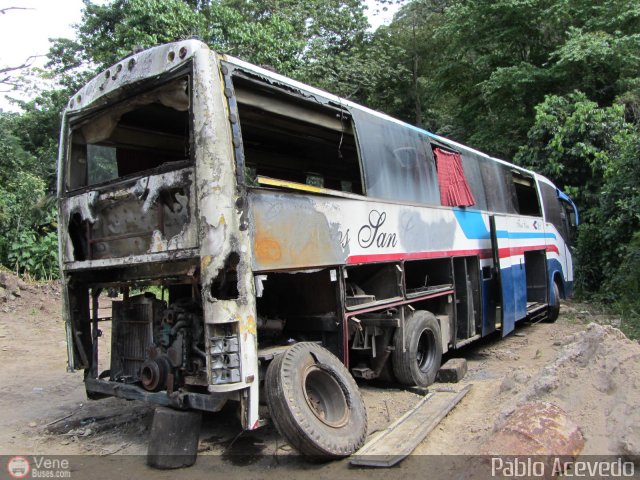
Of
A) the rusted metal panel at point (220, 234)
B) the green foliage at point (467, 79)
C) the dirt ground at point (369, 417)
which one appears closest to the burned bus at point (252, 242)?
the rusted metal panel at point (220, 234)

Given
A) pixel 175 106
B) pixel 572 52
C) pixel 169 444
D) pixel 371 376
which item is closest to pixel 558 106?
pixel 572 52

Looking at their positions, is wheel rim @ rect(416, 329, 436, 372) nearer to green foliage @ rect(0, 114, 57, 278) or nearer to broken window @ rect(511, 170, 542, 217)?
broken window @ rect(511, 170, 542, 217)

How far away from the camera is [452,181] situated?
7.43 m

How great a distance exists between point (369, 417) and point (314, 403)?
120 cm

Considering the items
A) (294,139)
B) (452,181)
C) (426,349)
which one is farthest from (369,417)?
(452,181)

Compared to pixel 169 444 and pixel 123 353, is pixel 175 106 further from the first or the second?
pixel 169 444

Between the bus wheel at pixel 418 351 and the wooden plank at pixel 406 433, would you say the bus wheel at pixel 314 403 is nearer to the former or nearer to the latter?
the wooden plank at pixel 406 433

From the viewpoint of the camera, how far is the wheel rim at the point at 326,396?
4.29 meters

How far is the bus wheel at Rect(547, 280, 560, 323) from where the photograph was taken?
11181 millimetres

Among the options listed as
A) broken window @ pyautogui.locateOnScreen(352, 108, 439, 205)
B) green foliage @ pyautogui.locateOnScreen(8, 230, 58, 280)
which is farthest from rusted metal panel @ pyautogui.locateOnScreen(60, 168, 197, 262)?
green foliage @ pyautogui.locateOnScreen(8, 230, 58, 280)

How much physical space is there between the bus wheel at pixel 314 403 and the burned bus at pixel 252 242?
0.01 metres

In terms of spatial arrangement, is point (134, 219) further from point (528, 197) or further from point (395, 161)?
point (528, 197)

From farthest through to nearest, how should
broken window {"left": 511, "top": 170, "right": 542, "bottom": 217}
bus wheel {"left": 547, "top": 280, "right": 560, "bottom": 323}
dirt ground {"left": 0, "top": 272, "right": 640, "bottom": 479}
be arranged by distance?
bus wheel {"left": 547, "top": 280, "right": 560, "bottom": 323} → broken window {"left": 511, "top": 170, "right": 542, "bottom": 217} → dirt ground {"left": 0, "top": 272, "right": 640, "bottom": 479}

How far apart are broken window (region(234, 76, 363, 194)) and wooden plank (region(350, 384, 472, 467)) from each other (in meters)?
2.34
